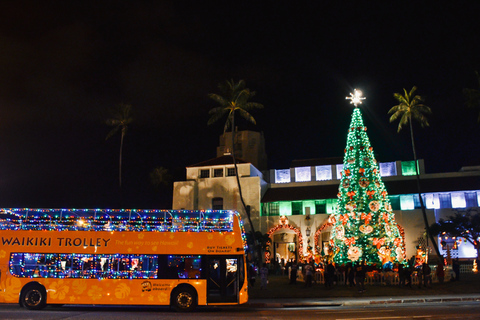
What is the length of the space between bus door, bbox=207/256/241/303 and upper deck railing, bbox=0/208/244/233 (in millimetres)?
1294

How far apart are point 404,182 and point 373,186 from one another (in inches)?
819

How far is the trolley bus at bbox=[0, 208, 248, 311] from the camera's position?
58.8ft

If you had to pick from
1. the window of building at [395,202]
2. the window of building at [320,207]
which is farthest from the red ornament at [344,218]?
the window of building at [395,202]

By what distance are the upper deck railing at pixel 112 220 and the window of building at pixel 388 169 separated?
3596cm

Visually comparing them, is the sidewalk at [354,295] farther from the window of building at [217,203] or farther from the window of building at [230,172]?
the window of building at [230,172]

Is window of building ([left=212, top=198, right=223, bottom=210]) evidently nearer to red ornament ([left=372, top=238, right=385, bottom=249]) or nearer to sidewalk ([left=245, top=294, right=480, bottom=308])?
red ornament ([left=372, top=238, right=385, bottom=249])

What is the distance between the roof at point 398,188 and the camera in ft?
146

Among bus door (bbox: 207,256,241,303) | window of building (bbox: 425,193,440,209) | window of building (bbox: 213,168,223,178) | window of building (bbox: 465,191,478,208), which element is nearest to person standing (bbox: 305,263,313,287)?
bus door (bbox: 207,256,241,303)

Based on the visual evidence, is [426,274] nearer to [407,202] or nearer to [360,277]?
[360,277]

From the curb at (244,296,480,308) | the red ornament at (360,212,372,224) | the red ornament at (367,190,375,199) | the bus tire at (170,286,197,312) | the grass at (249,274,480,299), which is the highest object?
the red ornament at (367,190,375,199)

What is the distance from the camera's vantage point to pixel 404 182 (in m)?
48.1

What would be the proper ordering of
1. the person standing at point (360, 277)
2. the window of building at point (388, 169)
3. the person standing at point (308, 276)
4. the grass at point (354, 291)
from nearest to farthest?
the grass at point (354, 291) → the person standing at point (360, 277) → the person standing at point (308, 276) → the window of building at point (388, 169)

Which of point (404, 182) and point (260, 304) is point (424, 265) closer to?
point (260, 304)

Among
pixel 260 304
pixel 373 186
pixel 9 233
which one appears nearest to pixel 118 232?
pixel 9 233
